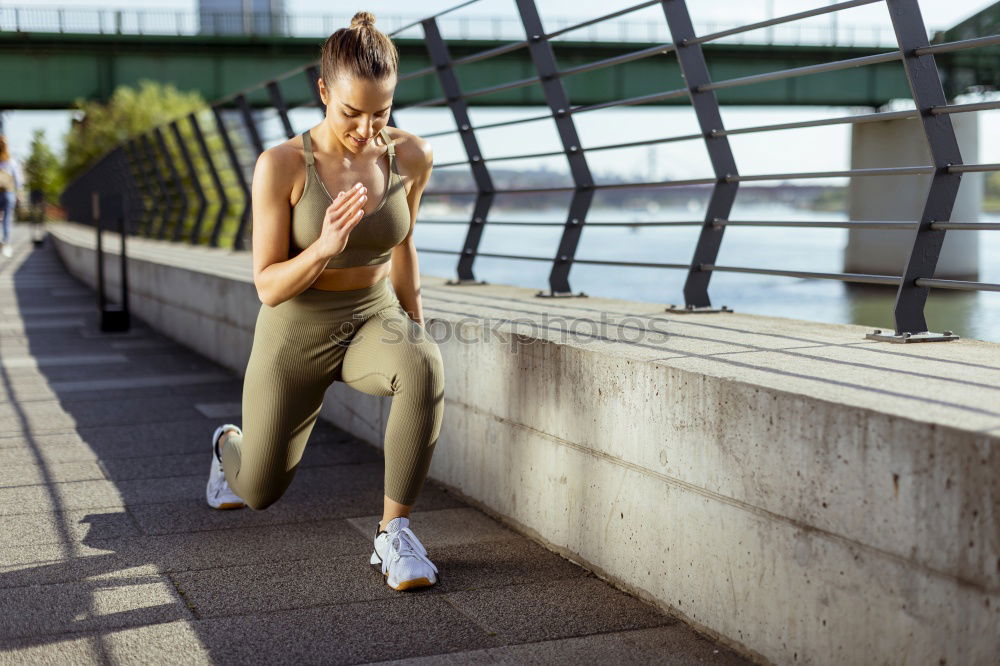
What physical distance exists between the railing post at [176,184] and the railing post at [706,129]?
12197mm

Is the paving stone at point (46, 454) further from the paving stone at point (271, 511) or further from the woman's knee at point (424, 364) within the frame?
the woman's knee at point (424, 364)

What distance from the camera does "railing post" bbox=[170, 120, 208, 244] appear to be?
1517 cm

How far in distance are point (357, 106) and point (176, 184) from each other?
47.0 feet

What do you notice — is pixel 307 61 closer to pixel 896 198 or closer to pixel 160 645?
pixel 896 198

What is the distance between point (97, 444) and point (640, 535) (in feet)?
11.1

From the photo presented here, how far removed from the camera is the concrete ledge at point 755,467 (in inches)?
99.1

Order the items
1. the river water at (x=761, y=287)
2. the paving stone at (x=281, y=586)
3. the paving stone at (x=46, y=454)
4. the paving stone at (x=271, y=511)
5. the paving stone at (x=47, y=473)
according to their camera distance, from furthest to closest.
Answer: the river water at (x=761, y=287) < the paving stone at (x=46, y=454) < the paving stone at (x=47, y=473) < the paving stone at (x=271, y=511) < the paving stone at (x=281, y=586)

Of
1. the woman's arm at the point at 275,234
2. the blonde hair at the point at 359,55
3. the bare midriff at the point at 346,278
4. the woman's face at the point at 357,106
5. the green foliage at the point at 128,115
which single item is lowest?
the bare midriff at the point at 346,278

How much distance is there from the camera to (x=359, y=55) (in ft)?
10.7

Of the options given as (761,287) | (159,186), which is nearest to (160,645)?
(159,186)

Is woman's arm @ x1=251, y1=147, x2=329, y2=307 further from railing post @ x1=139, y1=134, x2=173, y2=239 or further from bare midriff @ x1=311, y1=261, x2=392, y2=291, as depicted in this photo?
railing post @ x1=139, y1=134, x2=173, y2=239

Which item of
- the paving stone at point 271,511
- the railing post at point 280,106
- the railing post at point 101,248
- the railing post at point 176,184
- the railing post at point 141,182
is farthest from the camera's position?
the railing post at point 141,182

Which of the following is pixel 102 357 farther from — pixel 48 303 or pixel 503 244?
pixel 503 244

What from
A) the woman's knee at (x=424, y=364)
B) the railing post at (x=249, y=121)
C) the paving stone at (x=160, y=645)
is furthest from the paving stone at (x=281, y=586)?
the railing post at (x=249, y=121)
